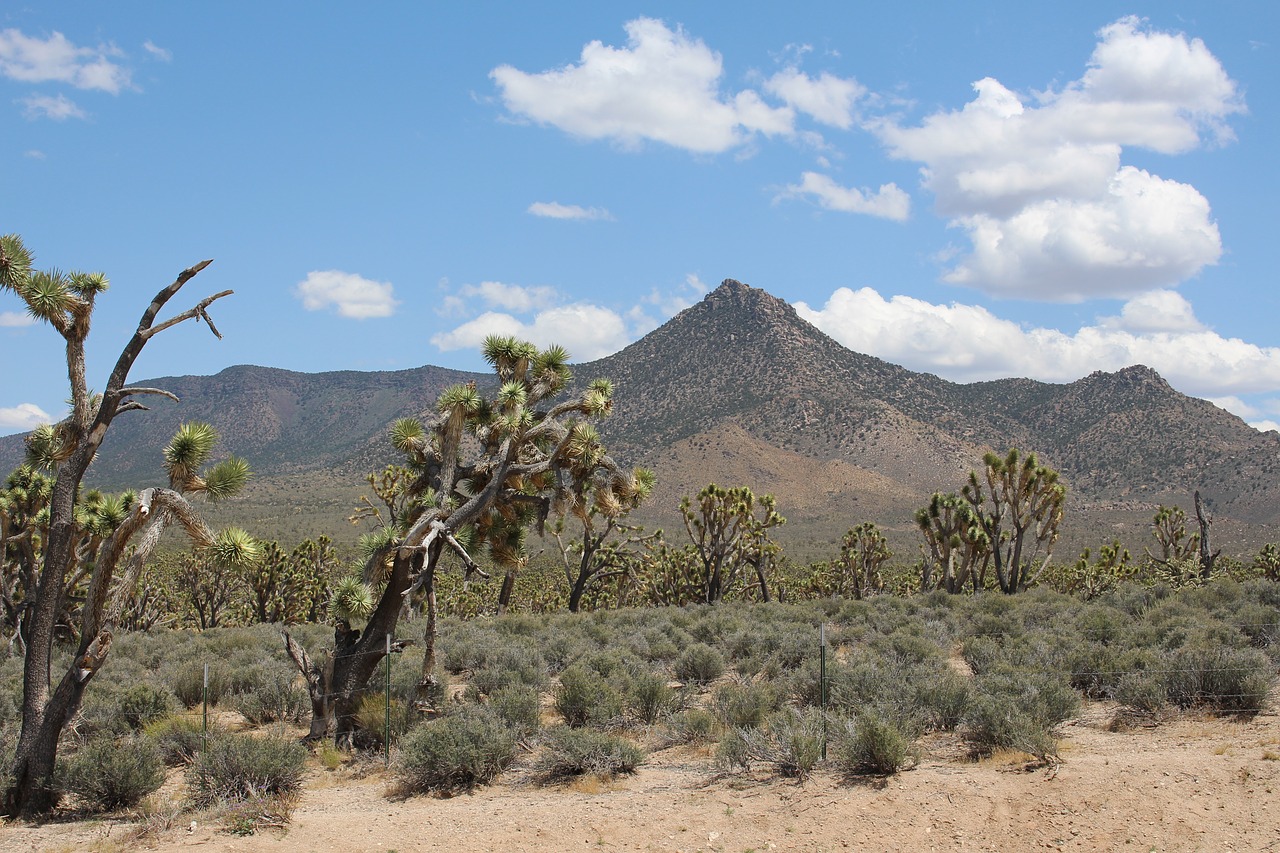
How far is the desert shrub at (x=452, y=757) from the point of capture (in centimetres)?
1105

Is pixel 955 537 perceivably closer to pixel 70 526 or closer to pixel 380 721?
pixel 380 721

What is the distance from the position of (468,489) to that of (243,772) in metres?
5.85

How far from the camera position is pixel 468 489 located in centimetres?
1543

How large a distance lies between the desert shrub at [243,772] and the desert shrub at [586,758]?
109 inches

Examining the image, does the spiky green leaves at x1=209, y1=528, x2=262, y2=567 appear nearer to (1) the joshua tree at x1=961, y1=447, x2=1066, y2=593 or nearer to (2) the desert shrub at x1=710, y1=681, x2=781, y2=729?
(2) the desert shrub at x1=710, y1=681, x2=781, y2=729

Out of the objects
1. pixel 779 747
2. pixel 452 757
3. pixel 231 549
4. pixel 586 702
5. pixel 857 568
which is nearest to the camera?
pixel 779 747

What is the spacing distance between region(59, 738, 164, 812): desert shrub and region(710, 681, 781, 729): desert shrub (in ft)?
22.5

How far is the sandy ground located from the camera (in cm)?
868

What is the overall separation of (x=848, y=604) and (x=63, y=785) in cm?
1927

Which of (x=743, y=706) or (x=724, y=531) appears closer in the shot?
(x=743, y=706)

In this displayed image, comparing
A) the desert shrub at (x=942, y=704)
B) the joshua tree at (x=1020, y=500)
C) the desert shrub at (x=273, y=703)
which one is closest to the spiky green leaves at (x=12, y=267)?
the desert shrub at (x=273, y=703)

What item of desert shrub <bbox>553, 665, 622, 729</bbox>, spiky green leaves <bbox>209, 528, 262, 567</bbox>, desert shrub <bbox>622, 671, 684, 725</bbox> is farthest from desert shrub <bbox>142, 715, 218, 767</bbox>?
desert shrub <bbox>622, 671, 684, 725</bbox>

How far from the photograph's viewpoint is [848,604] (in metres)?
25.9

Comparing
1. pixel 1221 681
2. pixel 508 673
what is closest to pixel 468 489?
pixel 508 673
